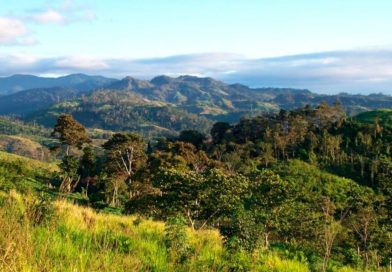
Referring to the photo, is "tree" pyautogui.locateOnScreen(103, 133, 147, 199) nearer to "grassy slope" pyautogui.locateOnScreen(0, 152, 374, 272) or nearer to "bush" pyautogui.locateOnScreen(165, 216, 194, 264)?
"grassy slope" pyautogui.locateOnScreen(0, 152, 374, 272)

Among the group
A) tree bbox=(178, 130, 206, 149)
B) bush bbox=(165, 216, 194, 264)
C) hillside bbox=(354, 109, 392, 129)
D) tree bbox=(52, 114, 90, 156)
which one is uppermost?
bush bbox=(165, 216, 194, 264)

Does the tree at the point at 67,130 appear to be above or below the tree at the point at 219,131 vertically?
above

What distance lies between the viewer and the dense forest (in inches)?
521

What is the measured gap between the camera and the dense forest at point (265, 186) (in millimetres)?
13234

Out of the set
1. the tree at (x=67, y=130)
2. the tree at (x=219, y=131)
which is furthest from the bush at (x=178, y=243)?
the tree at (x=219, y=131)

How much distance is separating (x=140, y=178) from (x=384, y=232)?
31142mm

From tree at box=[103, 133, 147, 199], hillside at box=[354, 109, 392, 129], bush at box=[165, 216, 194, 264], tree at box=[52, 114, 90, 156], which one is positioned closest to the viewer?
bush at box=[165, 216, 194, 264]

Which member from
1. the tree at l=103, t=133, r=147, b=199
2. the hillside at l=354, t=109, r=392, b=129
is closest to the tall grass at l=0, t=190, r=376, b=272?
the tree at l=103, t=133, r=147, b=199

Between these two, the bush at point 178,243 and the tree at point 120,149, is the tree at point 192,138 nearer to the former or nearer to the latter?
the tree at point 120,149

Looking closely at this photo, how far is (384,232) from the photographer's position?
50.3 metres

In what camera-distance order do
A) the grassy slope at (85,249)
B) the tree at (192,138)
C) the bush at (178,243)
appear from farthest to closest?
the tree at (192,138)
the bush at (178,243)
the grassy slope at (85,249)

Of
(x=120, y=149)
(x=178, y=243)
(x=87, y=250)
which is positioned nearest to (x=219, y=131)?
(x=120, y=149)

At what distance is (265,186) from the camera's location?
45.0m

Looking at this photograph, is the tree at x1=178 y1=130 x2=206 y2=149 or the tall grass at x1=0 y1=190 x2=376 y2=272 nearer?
the tall grass at x1=0 y1=190 x2=376 y2=272
